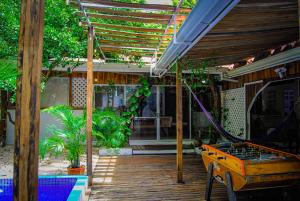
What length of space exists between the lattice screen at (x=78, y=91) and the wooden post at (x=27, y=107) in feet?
24.8

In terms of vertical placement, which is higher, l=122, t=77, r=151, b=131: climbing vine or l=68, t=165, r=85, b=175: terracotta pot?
l=122, t=77, r=151, b=131: climbing vine

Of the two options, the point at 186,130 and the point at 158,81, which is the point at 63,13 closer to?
the point at 158,81

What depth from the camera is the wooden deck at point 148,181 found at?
412 centimetres

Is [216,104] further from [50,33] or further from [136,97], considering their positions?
[50,33]

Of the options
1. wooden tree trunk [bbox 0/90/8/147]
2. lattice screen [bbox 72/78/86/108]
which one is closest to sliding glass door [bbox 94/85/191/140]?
lattice screen [bbox 72/78/86/108]

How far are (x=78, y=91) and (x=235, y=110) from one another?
17.0ft

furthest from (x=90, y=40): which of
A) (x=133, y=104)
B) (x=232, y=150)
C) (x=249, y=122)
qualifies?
(x=249, y=122)

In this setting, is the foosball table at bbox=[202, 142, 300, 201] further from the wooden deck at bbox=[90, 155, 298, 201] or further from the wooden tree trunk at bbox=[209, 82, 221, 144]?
the wooden tree trunk at bbox=[209, 82, 221, 144]

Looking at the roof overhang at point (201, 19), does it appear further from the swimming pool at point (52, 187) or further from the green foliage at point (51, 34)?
the swimming pool at point (52, 187)

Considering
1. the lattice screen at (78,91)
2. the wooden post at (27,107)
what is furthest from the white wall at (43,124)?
the wooden post at (27,107)

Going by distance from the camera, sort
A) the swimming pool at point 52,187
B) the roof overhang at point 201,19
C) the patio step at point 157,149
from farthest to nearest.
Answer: the patio step at point 157,149 → the swimming pool at point 52,187 → the roof overhang at point 201,19

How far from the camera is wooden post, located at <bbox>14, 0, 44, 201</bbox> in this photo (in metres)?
1.33

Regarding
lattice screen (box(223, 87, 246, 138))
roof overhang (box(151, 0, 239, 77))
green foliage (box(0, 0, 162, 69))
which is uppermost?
green foliage (box(0, 0, 162, 69))

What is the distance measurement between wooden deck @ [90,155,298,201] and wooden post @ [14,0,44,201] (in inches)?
113
